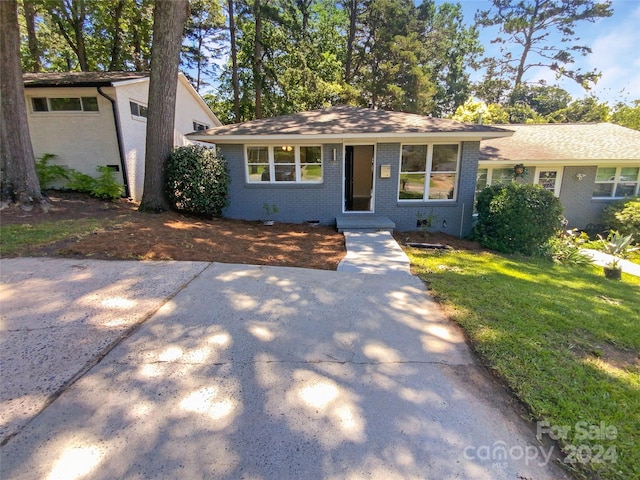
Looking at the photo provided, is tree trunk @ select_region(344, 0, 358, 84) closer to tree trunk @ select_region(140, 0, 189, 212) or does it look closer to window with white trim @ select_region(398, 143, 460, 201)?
tree trunk @ select_region(140, 0, 189, 212)

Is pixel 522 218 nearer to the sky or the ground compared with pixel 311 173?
nearer to the ground

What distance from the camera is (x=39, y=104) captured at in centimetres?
1031

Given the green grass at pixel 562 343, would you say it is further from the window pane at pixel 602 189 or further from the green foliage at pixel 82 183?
the green foliage at pixel 82 183

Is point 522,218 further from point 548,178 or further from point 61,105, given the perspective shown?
point 61,105

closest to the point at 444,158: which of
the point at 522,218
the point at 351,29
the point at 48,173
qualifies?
the point at 522,218

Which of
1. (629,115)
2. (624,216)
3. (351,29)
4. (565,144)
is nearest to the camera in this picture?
(624,216)

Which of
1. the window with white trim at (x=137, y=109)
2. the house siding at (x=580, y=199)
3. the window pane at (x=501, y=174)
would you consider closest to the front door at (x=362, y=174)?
the window pane at (x=501, y=174)

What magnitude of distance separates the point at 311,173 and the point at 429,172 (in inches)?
130

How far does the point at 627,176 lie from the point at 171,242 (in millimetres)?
15720

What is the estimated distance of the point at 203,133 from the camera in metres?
8.71

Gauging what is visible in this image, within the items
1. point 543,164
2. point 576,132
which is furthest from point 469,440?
point 576,132

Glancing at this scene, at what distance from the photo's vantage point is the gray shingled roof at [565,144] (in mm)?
11445

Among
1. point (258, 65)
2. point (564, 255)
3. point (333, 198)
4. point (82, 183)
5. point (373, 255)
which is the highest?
Answer: point (258, 65)

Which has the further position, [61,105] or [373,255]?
[61,105]
